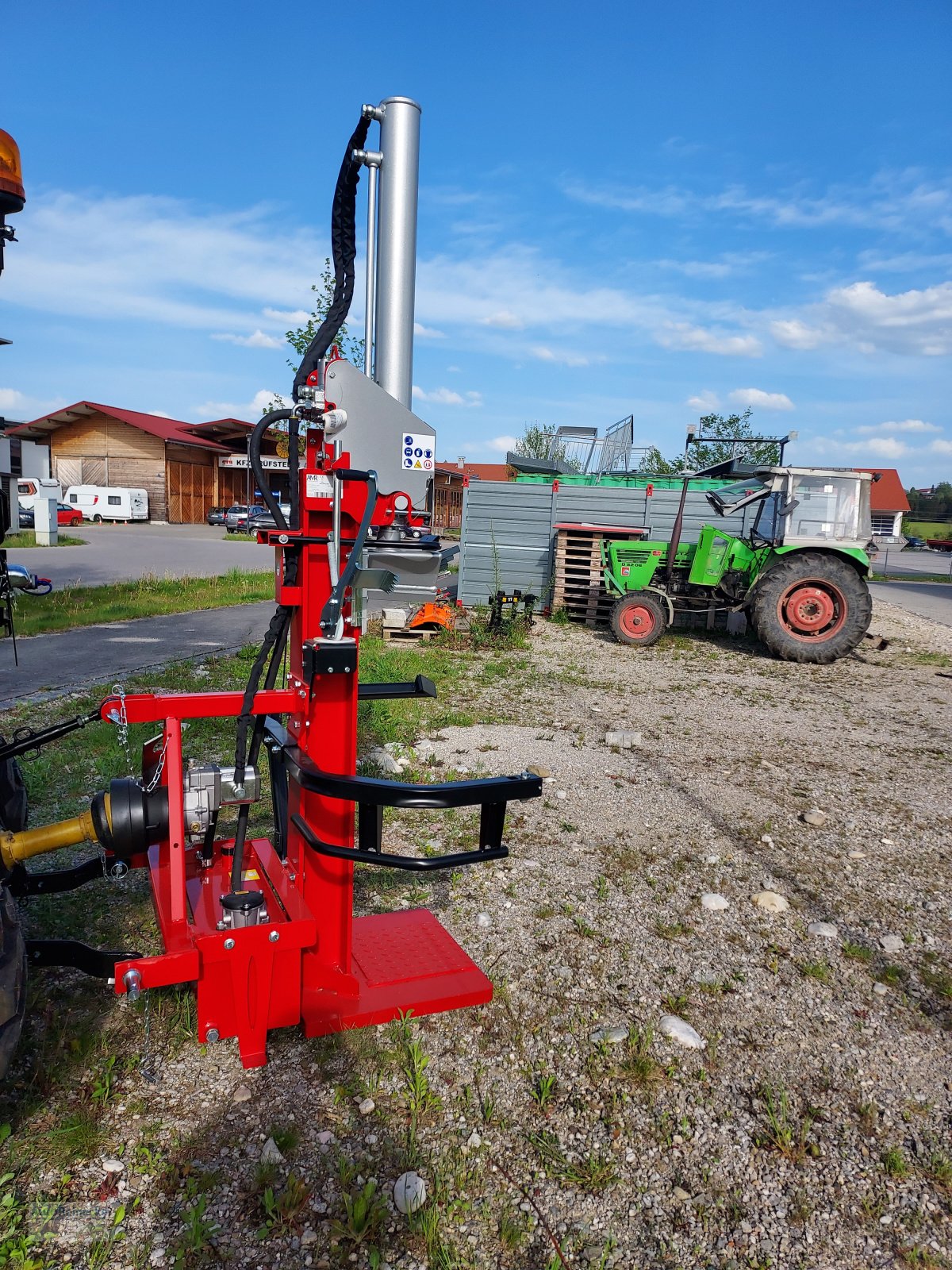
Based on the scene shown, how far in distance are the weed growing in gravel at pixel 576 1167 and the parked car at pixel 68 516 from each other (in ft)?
115

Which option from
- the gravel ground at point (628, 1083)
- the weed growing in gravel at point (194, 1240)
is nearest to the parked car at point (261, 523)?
the gravel ground at point (628, 1083)

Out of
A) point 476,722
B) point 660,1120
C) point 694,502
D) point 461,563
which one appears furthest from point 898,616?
point 660,1120

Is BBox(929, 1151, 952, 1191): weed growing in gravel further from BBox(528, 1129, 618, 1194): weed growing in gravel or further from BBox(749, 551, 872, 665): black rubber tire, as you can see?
BBox(749, 551, 872, 665): black rubber tire

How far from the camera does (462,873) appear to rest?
3.71 metres

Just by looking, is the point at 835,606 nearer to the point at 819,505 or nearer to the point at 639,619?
the point at 819,505

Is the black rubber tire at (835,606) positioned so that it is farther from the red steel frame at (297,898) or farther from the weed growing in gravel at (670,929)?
the red steel frame at (297,898)

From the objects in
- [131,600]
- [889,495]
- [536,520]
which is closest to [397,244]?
[536,520]

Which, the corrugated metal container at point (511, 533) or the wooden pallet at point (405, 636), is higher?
the corrugated metal container at point (511, 533)

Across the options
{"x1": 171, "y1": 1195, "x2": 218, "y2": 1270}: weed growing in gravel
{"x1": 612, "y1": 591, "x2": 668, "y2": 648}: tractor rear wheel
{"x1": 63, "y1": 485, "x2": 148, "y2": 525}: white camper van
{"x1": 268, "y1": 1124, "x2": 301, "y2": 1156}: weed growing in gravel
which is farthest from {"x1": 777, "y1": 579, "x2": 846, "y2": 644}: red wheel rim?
{"x1": 63, "y1": 485, "x2": 148, "y2": 525}: white camper van

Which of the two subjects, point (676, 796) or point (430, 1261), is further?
point (676, 796)

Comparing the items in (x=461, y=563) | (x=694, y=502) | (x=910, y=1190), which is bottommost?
(x=910, y=1190)

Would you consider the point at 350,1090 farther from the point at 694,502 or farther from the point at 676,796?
the point at 694,502

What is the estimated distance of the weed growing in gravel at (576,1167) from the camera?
200 cm

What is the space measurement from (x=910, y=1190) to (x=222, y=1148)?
5.75ft
